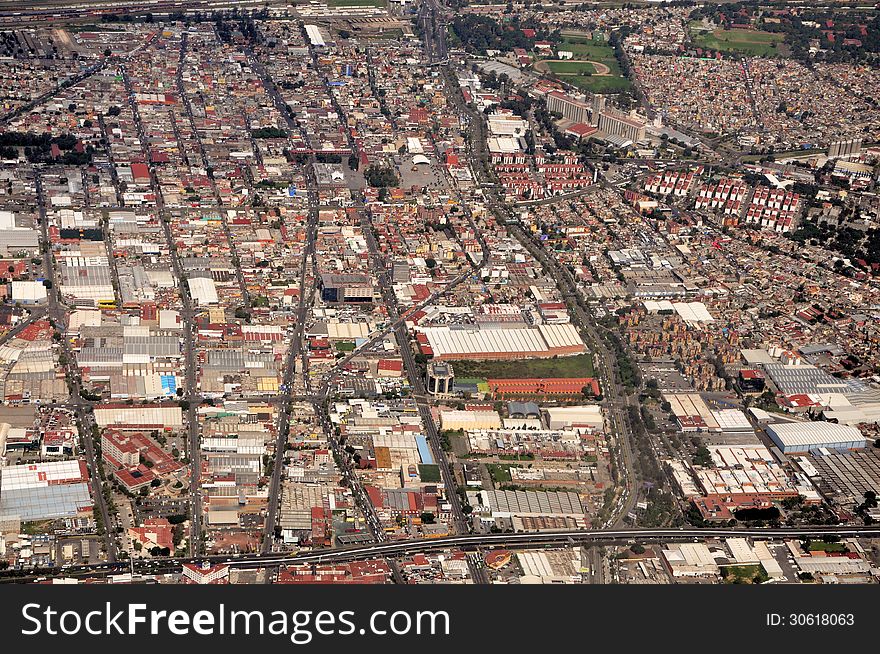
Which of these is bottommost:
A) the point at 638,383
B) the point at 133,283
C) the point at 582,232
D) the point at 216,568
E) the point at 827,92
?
the point at 216,568

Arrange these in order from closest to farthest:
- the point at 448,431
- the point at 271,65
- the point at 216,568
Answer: the point at 216,568 → the point at 448,431 → the point at 271,65

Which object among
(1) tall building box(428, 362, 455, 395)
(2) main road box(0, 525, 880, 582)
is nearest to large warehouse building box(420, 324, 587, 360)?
(1) tall building box(428, 362, 455, 395)

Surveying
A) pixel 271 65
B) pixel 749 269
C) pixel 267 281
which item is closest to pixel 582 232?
pixel 749 269

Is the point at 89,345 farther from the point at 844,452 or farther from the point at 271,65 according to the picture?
the point at 271,65

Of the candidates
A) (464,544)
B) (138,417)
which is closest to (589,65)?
(138,417)

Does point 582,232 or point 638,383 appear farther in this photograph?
point 582,232

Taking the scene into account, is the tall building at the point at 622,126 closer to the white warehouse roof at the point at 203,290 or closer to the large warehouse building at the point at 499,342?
the large warehouse building at the point at 499,342

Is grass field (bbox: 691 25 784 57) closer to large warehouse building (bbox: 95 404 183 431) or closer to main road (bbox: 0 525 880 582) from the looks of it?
main road (bbox: 0 525 880 582)

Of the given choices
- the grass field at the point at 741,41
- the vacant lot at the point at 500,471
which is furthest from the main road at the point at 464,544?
the grass field at the point at 741,41
